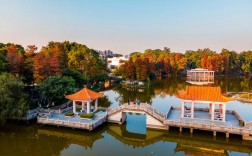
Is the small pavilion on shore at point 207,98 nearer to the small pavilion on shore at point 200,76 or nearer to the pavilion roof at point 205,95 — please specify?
the pavilion roof at point 205,95

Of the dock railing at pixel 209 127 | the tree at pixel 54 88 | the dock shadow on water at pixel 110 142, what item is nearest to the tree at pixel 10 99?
the dock shadow on water at pixel 110 142

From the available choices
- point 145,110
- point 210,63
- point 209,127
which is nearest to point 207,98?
point 209,127

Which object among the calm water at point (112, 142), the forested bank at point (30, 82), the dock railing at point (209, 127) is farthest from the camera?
the forested bank at point (30, 82)

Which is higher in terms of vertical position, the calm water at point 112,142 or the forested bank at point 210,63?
the forested bank at point 210,63

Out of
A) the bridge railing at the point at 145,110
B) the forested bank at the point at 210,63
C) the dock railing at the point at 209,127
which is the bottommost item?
the dock railing at the point at 209,127

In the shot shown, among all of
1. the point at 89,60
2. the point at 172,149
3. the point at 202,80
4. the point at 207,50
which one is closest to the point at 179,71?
the point at 202,80

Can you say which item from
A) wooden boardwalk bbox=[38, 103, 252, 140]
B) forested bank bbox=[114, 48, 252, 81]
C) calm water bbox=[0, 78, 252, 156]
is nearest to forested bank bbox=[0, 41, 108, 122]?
calm water bbox=[0, 78, 252, 156]
